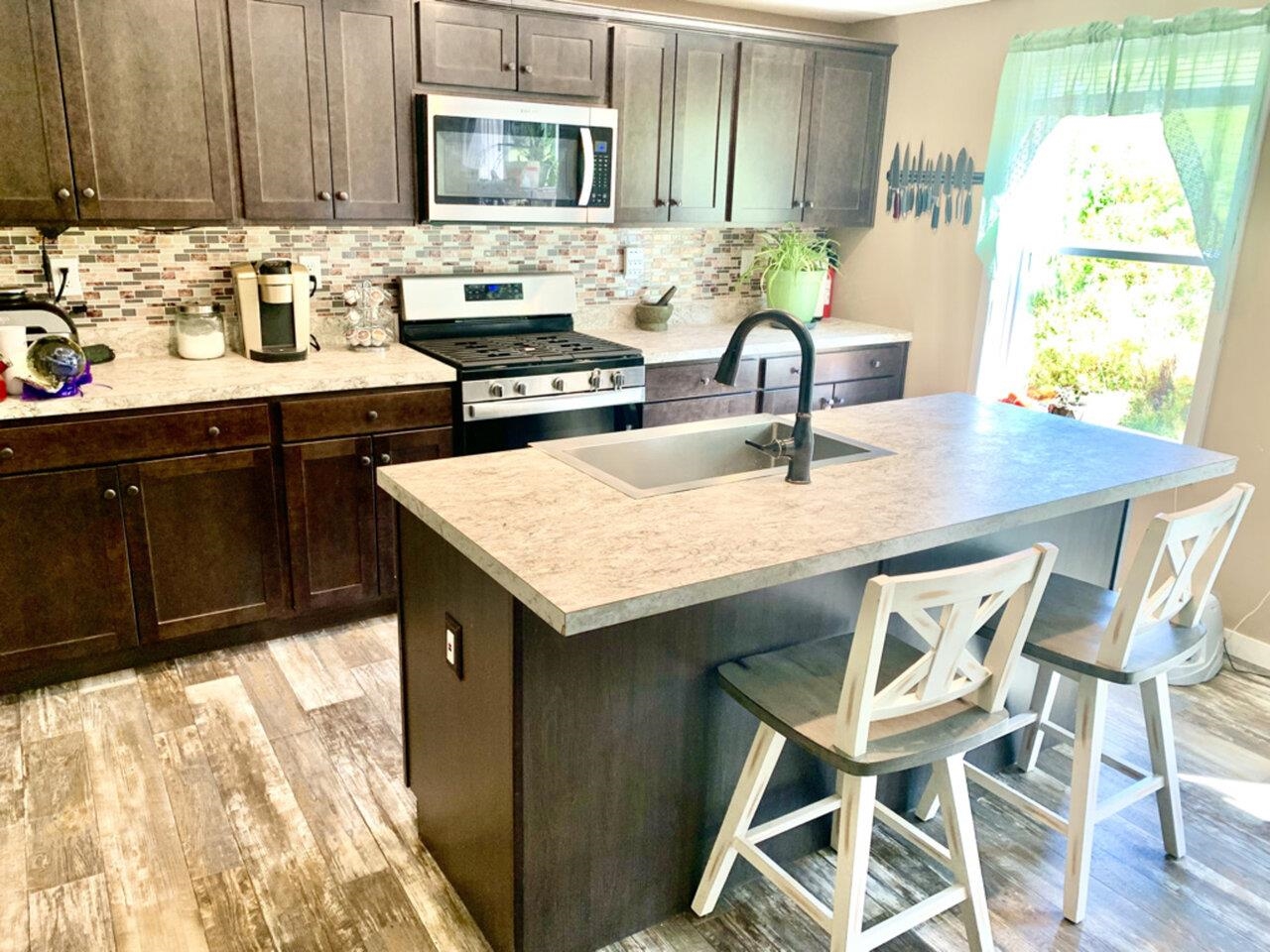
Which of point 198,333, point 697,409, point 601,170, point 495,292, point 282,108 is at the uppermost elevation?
point 282,108

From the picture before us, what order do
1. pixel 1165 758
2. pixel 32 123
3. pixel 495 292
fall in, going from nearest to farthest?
pixel 1165 758 → pixel 32 123 → pixel 495 292

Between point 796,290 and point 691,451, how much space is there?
217 centimetres

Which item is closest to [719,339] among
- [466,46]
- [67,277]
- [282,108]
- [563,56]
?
[563,56]

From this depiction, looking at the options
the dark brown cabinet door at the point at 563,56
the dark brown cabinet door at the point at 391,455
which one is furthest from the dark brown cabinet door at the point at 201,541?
the dark brown cabinet door at the point at 563,56

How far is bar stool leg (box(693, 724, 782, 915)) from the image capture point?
1.85 metres

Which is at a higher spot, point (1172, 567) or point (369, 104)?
point (369, 104)

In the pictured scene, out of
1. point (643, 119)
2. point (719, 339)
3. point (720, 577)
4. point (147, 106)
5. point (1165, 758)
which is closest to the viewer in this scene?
point (720, 577)

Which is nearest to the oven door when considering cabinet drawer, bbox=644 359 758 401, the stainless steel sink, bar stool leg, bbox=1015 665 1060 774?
cabinet drawer, bbox=644 359 758 401

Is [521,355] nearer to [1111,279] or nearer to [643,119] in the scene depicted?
[643,119]

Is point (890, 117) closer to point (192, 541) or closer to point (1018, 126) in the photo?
point (1018, 126)

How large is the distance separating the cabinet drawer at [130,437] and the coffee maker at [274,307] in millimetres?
391

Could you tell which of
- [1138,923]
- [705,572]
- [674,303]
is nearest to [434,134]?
[674,303]

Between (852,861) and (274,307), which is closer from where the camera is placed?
(852,861)

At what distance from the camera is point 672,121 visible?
150 inches
